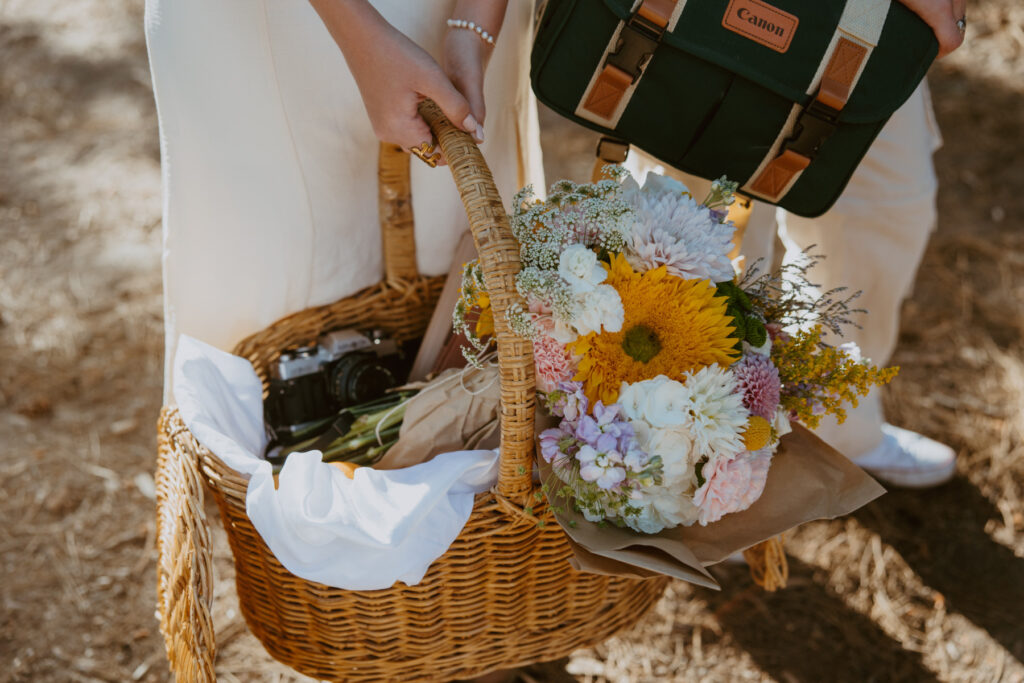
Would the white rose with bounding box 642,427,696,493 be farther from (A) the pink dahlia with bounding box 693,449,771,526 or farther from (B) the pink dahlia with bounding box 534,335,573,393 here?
(B) the pink dahlia with bounding box 534,335,573,393

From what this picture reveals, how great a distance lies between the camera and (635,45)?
1171mm

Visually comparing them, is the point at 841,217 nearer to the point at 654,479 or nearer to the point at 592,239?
the point at 592,239

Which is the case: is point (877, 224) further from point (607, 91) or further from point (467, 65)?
point (467, 65)

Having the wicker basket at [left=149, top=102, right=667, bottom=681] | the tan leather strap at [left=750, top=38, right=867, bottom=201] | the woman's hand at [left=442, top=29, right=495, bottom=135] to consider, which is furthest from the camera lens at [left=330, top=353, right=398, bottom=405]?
the tan leather strap at [left=750, top=38, right=867, bottom=201]

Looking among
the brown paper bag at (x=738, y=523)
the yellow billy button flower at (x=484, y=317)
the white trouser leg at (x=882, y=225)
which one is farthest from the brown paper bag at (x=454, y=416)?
the white trouser leg at (x=882, y=225)

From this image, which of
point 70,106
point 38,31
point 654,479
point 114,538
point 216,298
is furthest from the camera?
point 38,31

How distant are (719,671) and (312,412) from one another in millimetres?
934

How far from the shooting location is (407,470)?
1.13m

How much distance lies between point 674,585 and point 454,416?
794 mm

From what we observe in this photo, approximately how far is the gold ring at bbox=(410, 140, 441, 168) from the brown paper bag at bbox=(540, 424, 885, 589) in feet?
1.55

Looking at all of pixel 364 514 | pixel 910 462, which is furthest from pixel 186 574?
pixel 910 462

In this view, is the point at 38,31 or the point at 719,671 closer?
the point at 719,671

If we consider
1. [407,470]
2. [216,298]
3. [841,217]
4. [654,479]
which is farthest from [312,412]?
[841,217]

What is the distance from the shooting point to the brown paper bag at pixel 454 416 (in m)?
1.22
